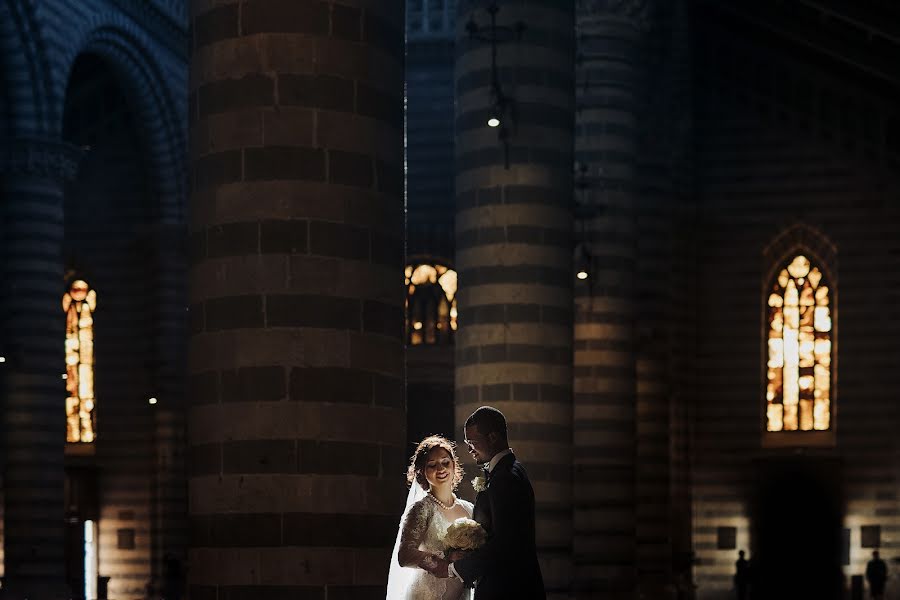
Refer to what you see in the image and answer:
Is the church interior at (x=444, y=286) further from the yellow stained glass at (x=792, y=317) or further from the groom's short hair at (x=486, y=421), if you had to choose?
the groom's short hair at (x=486, y=421)

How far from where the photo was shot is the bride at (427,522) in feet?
30.0

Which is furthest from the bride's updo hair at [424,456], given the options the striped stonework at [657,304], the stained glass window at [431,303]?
the stained glass window at [431,303]

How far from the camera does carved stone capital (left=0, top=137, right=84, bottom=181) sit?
87.5 feet

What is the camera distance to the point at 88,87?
34.9 m

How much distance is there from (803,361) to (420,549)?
84.6ft

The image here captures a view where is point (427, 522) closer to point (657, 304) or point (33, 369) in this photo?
point (33, 369)

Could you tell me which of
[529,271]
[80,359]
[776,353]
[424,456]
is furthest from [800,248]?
[424,456]

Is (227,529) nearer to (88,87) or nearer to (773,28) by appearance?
(773,28)

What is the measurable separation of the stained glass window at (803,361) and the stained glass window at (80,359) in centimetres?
1347

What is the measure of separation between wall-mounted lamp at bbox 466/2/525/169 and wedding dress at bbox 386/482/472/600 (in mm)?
7794

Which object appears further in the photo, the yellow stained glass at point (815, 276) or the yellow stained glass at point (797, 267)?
the yellow stained glass at point (797, 267)

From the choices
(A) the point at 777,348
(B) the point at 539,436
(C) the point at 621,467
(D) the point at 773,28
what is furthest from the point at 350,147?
(A) the point at 777,348

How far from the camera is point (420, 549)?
9141 millimetres

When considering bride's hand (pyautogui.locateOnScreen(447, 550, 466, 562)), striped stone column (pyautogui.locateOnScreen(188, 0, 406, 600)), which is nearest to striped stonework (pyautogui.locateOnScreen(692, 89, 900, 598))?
striped stone column (pyautogui.locateOnScreen(188, 0, 406, 600))
